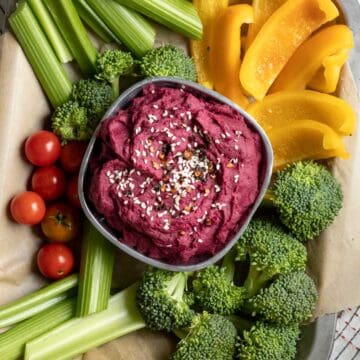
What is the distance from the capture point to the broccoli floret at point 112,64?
88.4 inches

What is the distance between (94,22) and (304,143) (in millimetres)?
820

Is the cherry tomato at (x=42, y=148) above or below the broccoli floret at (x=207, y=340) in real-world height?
above

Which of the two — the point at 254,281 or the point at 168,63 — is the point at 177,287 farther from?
the point at 168,63

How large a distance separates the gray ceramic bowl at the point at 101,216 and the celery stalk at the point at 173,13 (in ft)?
0.87

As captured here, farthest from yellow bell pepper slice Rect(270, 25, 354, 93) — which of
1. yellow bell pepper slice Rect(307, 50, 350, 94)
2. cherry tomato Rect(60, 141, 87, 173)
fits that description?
cherry tomato Rect(60, 141, 87, 173)

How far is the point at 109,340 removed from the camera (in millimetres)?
2322

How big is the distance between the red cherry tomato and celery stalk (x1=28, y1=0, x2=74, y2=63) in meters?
0.38

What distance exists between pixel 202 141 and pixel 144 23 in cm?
53

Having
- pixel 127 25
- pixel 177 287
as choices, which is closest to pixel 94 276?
pixel 177 287

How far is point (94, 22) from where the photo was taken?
→ 232cm

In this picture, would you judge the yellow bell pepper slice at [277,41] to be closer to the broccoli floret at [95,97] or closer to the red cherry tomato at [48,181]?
the broccoli floret at [95,97]

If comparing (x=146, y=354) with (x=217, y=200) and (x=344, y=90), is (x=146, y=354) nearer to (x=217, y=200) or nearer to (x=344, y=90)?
(x=217, y=200)

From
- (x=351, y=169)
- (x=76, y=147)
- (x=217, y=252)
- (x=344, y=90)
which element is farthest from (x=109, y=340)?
(x=344, y=90)

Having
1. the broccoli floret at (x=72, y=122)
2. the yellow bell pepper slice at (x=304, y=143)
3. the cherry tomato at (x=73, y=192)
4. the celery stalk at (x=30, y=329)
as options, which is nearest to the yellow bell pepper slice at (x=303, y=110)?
the yellow bell pepper slice at (x=304, y=143)
